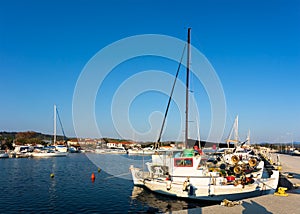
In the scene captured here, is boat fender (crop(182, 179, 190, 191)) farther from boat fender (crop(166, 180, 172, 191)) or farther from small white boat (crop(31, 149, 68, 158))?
small white boat (crop(31, 149, 68, 158))

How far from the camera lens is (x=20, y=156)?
77.2 metres

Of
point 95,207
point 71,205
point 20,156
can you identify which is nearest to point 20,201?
point 71,205

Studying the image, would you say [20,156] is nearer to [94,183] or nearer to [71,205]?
[94,183]

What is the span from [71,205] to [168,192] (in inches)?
314

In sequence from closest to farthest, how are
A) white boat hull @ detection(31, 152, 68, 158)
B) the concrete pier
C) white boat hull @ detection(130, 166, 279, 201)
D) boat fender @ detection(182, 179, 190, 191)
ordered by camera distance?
the concrete pier
white boat hull @ detection(130, 166, 279, 201)
boat fender @ detection(182, 179, 190, 191)
white boat hull @ detection(31, 152, 68, 158)

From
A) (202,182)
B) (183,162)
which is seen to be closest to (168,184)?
(183,162)

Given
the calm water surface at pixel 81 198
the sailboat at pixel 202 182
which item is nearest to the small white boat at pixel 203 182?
the sailboat at pixel 202 182

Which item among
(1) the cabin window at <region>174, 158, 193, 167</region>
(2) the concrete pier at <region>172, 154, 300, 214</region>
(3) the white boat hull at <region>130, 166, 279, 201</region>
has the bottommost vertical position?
(3) the white boat hull at <region>130, 166, 279, 201</region>

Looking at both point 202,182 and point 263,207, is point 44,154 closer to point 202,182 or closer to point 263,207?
point 202,182

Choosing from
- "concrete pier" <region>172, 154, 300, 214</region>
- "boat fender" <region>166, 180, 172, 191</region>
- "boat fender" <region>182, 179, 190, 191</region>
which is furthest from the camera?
"boat fender" <region>166, 180, 172, 191</region>

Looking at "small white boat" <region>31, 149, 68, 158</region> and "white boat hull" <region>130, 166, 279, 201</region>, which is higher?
"white boat hull" <region>130, 166, 279, 201</region>

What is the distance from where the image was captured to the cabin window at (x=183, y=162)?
71.7 ft

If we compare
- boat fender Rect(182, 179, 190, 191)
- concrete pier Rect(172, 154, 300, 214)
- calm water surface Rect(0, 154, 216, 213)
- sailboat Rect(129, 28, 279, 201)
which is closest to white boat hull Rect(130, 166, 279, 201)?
sailboat Rect(129, 28, 279, 201)

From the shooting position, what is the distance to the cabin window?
21844mm
